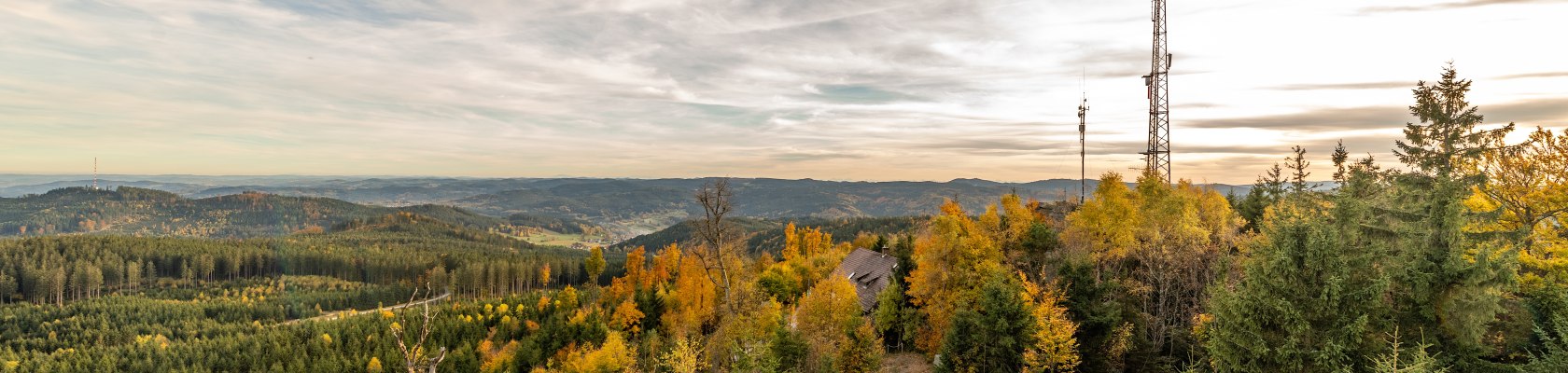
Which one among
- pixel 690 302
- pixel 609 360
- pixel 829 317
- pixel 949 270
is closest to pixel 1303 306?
pixel 949 270

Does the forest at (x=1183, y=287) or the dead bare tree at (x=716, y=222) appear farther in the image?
the dead bare tree at (x=716, y=222)

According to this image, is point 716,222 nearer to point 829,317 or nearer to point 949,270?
point 829,317

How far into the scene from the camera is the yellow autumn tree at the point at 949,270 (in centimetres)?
3054

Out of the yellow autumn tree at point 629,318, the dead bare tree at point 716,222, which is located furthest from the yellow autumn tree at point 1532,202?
the yellow autumn tree at point 629,318

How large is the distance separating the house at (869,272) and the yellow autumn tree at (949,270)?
11815mm

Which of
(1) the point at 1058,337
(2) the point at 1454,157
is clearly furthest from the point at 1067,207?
(1) the point at 1058,337

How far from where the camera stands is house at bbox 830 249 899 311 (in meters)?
47.2

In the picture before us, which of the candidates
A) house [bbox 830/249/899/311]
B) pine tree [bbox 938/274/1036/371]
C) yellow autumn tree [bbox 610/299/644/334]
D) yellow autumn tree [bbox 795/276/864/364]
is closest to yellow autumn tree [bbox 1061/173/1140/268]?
pine tree [bbox 938/274/1036/371]

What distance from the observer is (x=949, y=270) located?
32031mm

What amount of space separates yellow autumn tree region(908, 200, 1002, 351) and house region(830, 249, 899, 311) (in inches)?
465

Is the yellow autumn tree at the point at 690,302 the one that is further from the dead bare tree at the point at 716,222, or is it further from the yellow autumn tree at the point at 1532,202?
the yellow autumn tree at the point at 1532,202

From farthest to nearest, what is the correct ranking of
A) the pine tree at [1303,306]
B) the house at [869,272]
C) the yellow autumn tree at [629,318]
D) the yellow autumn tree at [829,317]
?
the yellow autumn tree at [629,318]
the house at [869,272]
the yellow autumn tree at [829,317]
the pine tree at [1303,306]

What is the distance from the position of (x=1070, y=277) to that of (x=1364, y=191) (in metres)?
18.4

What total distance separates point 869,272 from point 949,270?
65.3ft
